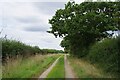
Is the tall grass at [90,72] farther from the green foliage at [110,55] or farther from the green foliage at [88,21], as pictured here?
the green foliage at [88,21]

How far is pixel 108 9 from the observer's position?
40844mm

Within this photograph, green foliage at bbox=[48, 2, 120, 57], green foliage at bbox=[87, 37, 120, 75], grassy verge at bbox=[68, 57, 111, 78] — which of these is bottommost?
grassy verge at bbox=[68, 57, 111, 78]

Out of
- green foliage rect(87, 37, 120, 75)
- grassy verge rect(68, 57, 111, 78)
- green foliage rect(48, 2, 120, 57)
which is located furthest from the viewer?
green foliage rect(48, 2, 120, 57)

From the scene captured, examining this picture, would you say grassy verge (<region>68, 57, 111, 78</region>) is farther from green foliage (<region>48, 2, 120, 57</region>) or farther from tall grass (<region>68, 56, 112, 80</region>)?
green foliage (<region>48, 2, 120, 57</region>)

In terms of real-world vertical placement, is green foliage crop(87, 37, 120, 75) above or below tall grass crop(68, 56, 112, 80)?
above

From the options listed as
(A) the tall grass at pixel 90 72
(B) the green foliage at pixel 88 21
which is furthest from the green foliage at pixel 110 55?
(B) the green foliage at pixel 88 21

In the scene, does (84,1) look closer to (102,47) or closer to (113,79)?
(102,47)

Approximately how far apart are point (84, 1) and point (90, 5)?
1.74 metres

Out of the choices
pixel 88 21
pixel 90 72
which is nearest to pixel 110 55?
pixel 90 72

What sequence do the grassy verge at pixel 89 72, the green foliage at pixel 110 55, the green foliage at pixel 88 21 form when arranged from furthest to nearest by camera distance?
the green foliage at pixel 88 21 → the green foliage at pixel 110 55 → the grassy verge at pixel 89 72

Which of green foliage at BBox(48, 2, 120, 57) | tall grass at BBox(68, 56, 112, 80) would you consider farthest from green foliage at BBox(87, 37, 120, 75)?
green foliage at BBox(48, 2, 120, 57)

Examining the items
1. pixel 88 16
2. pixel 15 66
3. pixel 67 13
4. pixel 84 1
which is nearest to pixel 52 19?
pixel 67 13

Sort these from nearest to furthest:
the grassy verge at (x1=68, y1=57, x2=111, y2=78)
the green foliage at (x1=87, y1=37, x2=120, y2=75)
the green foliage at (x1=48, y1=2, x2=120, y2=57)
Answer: the grassy verge at (x1=68, y1=57, x2=111, y2=78) → the green foliage at (x1=87, y1=37, x2=120, y2=75) → the green foliage at (x1=48, y1=2, x2=120, y2=57)

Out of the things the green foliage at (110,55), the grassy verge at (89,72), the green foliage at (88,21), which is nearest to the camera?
the grassy verge at (89,72)
